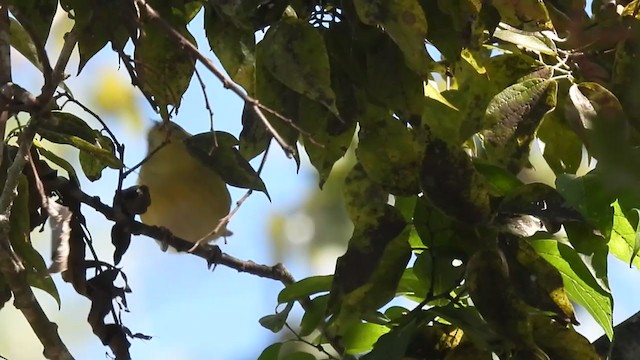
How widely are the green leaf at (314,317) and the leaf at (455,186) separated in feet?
0.51

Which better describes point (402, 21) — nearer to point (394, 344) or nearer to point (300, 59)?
point (300, 59)

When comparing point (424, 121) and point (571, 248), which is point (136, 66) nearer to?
point (424, 121)

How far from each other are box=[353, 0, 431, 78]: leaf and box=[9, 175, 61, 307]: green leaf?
1.10ft

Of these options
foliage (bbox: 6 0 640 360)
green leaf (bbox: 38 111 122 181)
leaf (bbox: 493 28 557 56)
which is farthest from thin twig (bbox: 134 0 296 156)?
leaf (bbox: 493 28 557 56)

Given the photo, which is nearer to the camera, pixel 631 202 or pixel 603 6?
pixel 631 202

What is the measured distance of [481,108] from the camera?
707 mm

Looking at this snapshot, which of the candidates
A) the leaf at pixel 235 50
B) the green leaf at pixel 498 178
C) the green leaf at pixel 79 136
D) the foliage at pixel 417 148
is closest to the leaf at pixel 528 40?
the foliage at pixel 417 148

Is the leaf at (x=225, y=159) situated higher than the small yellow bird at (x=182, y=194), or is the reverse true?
the small yellow bird at (x=182, y=194)

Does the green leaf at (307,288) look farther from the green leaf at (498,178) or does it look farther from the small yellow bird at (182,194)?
the small yellow bird at (182,194)

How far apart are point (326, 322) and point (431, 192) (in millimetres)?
147

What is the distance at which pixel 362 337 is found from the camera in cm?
74

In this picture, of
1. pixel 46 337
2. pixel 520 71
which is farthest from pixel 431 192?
pixel 46 337

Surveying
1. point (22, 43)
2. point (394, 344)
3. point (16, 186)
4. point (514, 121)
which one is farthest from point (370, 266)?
point (22, 43)

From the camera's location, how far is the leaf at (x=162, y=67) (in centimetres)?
69
